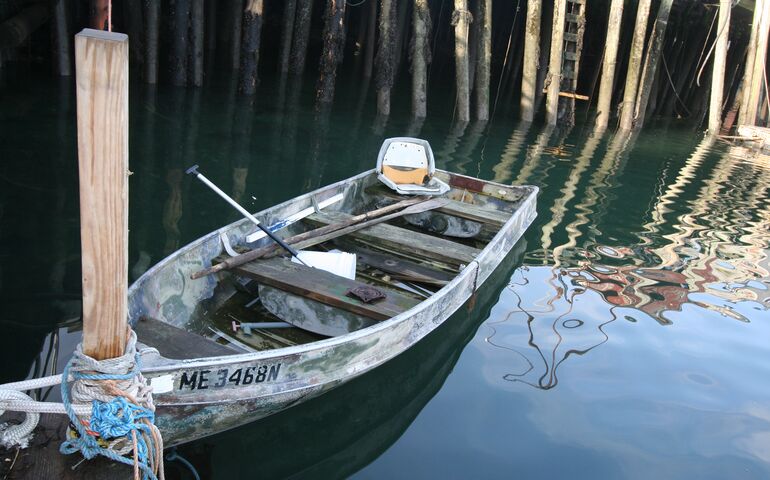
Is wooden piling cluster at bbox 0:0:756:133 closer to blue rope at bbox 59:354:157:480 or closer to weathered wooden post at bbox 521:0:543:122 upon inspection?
weathered wooden post at bbox 521:0:543:122

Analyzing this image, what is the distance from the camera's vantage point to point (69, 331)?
4762mm

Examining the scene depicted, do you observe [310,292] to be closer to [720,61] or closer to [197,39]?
[197,39]

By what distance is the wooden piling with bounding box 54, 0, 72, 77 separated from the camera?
11.2 meters

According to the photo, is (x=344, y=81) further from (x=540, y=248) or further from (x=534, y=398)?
(x=534, y=398)

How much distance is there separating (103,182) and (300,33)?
12594 mm

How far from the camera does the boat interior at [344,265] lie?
A: 4.68 metres

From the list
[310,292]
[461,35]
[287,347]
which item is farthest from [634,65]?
[287,347]

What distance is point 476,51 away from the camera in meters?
17.1

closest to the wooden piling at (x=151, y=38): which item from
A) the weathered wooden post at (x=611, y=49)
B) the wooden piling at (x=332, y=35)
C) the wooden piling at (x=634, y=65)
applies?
the wooden piling at (x=332, y=35)

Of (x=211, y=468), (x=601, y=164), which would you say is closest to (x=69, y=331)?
(x=211, y=468)

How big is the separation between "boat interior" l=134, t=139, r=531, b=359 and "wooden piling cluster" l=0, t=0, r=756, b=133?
3.55 m

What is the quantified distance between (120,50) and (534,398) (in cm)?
383

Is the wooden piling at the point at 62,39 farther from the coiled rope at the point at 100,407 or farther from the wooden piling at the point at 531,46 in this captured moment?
the coiled rope at the point at 100,407

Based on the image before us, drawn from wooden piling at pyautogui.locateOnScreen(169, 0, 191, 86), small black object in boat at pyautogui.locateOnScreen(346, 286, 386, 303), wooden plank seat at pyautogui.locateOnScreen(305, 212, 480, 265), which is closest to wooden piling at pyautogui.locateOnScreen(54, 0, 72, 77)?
wooden piling at pyautogui.locateOnScreen(169, 0, 191, 86)
